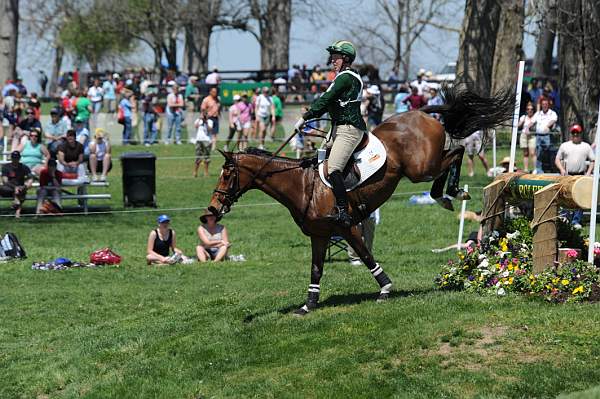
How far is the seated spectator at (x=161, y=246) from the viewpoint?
2042 cm

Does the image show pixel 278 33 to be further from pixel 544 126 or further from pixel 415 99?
pixel 544 126

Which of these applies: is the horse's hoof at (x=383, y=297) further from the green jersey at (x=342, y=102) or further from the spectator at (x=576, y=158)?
the spectator at (x=576, y=158)

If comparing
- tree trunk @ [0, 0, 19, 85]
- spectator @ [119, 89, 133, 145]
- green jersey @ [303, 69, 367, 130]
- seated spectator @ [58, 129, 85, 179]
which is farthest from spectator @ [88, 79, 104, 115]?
green jersey @ [303, 69, 367, 130]

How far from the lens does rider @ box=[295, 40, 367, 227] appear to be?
1273 centimetres

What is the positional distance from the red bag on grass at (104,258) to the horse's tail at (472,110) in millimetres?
8718

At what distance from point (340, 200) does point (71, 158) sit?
1497cm

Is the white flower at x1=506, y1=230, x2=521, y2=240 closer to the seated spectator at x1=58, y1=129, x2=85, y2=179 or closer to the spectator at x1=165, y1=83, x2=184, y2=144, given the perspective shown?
the seated spectator at x1=58, y1=129, x2=85, y2=179

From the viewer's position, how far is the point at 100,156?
29406 mm

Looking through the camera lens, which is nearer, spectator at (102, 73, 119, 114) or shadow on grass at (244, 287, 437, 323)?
shadow on grass at (244, 287, 437, 323)

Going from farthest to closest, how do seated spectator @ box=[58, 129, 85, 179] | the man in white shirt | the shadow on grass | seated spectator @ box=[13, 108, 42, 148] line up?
seated spectator @ box=[13, 108, 42, 148] < the man in white shirt < seated spectator @ box=[58, 129, 85, 179] < the shadow on grass

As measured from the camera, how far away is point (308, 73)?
52.2 meters

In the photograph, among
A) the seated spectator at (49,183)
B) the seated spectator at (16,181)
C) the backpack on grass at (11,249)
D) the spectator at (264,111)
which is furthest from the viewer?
the spectator at (264,111)

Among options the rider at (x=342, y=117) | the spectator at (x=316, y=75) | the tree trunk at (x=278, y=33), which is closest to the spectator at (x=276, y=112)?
the spectator at (x=316, y=75)

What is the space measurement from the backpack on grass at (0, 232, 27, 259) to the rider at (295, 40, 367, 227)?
32.4 ft
